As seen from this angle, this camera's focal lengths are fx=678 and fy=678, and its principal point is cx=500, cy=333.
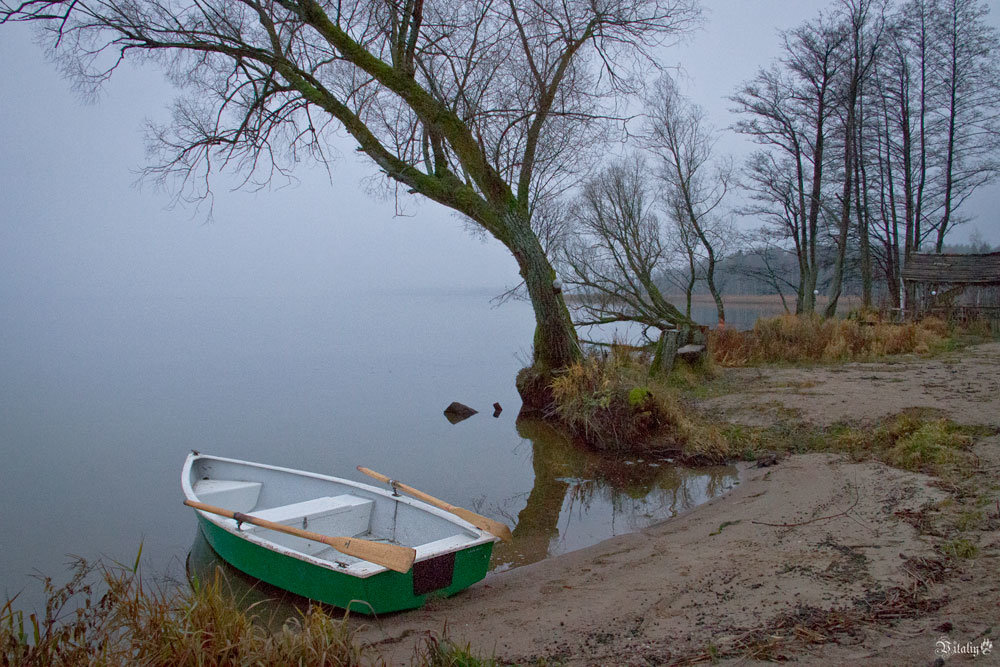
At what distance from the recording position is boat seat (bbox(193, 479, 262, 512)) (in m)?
8.40

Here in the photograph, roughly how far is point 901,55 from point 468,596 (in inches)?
1115

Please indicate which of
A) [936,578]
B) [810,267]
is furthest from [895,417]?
[810,267]

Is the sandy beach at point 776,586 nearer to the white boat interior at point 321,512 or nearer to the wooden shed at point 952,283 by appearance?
the white boat interior at point 321,512

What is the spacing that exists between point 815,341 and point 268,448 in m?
12.9

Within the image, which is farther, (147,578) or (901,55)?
(901,55)

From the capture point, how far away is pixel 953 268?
21938 millimetres

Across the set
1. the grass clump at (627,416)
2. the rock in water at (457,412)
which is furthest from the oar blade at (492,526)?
the rock in water at (457,412)

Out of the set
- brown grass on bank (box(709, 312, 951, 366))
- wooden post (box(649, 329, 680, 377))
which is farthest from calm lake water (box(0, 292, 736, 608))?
brown grass on bank (box(709, 312, 951, 366))

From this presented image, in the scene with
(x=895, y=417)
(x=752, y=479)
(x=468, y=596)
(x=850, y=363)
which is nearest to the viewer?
(x=468, y=596)

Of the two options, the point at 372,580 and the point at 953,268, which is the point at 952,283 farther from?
the point at 372,580

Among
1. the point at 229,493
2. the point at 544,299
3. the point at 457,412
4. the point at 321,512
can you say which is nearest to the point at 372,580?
the point at 321,512

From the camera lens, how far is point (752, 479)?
336 inches

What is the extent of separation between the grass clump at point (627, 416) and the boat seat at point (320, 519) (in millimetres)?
4814

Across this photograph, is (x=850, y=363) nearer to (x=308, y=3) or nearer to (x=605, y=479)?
(x=605, y=479)
